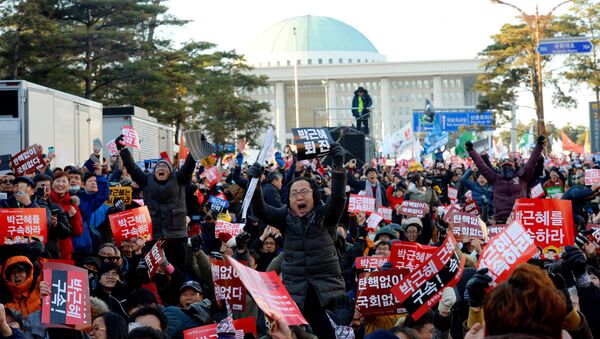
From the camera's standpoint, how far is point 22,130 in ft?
51.8

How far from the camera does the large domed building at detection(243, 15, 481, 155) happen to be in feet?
351

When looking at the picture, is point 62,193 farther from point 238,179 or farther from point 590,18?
point 590,18

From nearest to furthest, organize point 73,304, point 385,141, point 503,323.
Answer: point 503,323, point 73,304, point 385,141

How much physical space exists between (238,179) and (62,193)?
2140 mm

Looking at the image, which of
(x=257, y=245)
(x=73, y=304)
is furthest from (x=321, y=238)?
(x=257, y=245)

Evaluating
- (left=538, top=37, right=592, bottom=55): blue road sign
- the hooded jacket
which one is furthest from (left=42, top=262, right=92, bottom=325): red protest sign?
(left=538, top=37, right=592, bottom=55): blue road sign

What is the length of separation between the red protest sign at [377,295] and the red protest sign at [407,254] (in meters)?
0.40

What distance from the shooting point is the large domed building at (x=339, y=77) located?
107m

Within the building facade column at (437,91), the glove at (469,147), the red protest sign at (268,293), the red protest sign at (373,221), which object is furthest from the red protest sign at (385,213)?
the building facade column at (437,91)

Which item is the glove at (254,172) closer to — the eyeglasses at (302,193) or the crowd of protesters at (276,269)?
the crowd of protesters at (276,269)

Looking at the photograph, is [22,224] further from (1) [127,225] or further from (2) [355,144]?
(2) [355,144]

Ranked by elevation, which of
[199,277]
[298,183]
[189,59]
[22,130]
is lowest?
[199,277]

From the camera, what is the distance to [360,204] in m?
12.9

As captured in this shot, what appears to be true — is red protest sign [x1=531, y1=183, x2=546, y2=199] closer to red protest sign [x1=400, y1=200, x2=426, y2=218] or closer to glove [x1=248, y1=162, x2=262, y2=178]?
red protest sign [x1=400, y1=200, x2=426, y2=218]
